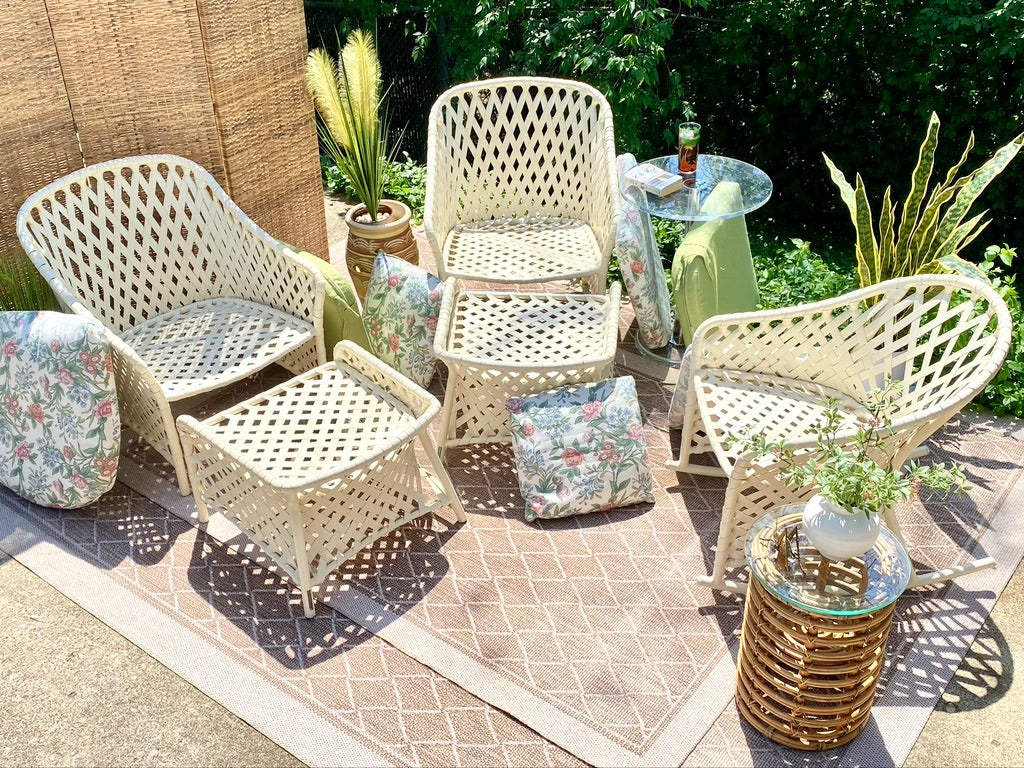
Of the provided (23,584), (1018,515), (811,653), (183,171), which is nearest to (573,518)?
(811,653)

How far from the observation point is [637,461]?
148 inches

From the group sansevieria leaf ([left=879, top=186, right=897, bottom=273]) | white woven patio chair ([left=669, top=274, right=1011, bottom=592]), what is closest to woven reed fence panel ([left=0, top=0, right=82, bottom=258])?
white woven patio chair ([left=669, top=274, right=1011, bottom=592])

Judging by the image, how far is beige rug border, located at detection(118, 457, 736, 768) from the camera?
2.93 meters

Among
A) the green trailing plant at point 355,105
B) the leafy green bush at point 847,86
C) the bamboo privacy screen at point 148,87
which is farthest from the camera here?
the leafy green bush at point 847,86

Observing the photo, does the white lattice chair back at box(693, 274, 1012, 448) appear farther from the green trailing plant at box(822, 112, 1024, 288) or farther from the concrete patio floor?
the concrete patio floor

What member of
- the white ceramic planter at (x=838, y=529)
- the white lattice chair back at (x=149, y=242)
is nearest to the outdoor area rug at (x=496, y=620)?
the white ceramic planter at (x=838, y=529)

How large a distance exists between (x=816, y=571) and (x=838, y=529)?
235mm

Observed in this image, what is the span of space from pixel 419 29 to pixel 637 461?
476cm

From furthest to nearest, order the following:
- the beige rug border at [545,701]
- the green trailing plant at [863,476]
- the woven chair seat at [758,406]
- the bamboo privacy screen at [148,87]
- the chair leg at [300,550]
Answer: the bamboo privacy screen at [148,87] < the woven chair seat at [758,406] < the chair leg at [300,550] < the beige rug border at [545,701] < the green trailing plant at [863,476]

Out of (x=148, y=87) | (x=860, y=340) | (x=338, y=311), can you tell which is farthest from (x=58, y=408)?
(x=860, y=340)

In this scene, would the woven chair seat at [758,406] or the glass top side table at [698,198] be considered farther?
the glass top side table at [698,198]

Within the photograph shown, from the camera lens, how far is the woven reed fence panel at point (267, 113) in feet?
14.5

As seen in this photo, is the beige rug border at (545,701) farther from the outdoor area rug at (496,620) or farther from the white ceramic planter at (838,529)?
the white ceramic planter at (838,529)

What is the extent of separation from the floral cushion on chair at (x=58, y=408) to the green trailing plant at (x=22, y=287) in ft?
2.04
